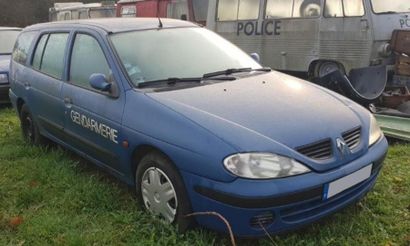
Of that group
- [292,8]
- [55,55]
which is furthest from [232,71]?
[292,8]

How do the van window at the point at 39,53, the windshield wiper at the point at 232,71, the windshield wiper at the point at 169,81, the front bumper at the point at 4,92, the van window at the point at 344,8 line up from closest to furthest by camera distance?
the windshield wiper at the point at 169,81 < the windshield wiper at the point at 232,71 < the van window at the point at 39,53 < the van window at the point at 344,8 < the front bumper at the point at 4,92

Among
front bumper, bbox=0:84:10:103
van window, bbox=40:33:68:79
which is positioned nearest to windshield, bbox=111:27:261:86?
van window, bbox=40:33:68:79

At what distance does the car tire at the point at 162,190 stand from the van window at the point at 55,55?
66.1 inches

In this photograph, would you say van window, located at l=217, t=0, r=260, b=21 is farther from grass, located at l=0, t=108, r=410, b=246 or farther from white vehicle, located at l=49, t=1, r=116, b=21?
white vehicle, located at l=49, t=1, r=116, b=21

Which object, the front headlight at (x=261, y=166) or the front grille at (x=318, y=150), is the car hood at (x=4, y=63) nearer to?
the front headlight at (x=261, y=166)

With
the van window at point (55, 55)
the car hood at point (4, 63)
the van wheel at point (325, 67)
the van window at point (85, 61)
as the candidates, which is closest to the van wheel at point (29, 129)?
the van window at point (55, 55)

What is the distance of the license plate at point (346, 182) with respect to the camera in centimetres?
295

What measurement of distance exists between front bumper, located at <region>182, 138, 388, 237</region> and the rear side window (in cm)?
226

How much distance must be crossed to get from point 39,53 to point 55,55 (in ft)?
1.69

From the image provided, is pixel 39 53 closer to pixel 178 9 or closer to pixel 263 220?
pixel 263 220

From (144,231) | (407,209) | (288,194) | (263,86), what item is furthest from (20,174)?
(407,209)

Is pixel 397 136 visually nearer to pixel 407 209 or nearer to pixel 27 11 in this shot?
pixel 407 209

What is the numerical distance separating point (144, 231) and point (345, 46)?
5836 mm

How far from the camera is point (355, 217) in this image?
3.45 metres
